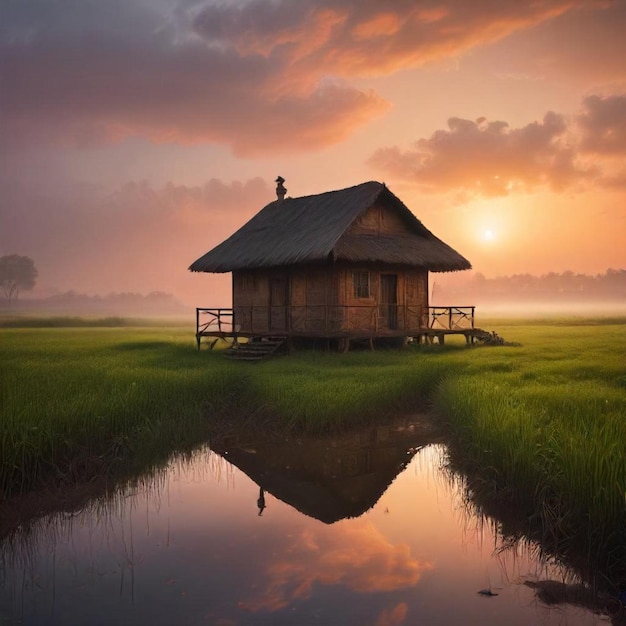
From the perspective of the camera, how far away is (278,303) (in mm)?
23906

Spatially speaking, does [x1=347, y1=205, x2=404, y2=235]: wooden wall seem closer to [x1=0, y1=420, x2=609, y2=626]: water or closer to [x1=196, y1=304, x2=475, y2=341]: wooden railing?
[x1=196, y1=304, x2=475, y2=341]: wooden railing

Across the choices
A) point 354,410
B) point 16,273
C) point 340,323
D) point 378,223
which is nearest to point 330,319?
point 340,323

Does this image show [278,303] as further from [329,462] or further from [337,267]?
[329,462]

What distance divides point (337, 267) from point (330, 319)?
2.09 m

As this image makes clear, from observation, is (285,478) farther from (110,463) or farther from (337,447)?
Answer: (110,463)

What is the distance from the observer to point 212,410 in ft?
42.9

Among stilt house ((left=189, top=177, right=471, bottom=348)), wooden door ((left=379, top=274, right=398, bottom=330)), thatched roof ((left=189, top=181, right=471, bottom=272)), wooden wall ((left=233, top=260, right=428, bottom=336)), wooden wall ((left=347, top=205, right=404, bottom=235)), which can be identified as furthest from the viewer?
wooden door ((left=379, top=274, right=398, bottom=330))

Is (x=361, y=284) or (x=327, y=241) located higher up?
(x=327, y=241)

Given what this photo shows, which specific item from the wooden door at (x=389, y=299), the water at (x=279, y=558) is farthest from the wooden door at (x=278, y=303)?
the water at (x=279, y=558)

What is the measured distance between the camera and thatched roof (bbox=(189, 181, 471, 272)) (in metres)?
20.7

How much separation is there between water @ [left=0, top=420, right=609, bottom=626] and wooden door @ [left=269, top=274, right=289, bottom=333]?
1431cm

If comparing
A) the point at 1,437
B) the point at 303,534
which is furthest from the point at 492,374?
the point at 1,437

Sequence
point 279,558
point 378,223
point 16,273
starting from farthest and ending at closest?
point 16,273 → point 378,223 → point 279,558

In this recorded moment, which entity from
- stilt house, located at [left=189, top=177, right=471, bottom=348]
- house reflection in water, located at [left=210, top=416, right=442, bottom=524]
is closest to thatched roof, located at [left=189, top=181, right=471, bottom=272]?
stilt house, located at [left=189, top=177, right=471, bottom=348]
